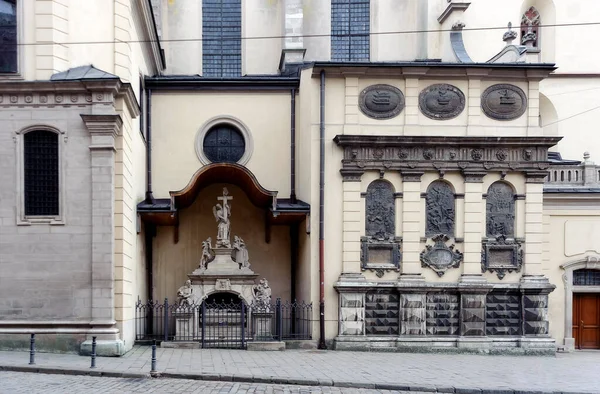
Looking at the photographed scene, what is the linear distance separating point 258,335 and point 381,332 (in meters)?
3.78

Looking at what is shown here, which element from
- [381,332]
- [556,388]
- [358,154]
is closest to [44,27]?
[358,154]

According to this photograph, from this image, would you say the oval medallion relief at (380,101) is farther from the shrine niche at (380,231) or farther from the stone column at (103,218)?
the stone column at (103,218)

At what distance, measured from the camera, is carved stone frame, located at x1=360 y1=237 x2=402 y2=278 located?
21.0 metres

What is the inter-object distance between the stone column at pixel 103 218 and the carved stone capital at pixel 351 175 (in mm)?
7085

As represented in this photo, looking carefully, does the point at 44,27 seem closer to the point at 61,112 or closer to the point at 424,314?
the point at 61,112

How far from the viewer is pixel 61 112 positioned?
17.8 meters

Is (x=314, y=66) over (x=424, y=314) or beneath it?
over

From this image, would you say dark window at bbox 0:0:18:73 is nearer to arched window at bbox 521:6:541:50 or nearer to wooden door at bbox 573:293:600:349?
wooden door at bbox 573:293:600:349

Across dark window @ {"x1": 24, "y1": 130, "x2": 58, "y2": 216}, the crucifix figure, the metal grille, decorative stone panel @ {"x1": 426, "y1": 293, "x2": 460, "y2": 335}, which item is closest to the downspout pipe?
the crucifix figure

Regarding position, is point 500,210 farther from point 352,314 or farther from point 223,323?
point 223,323

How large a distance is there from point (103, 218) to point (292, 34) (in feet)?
42.4

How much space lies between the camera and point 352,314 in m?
20.7

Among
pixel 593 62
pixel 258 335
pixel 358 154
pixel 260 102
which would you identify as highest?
pixel 593 62

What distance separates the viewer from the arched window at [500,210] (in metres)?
21.5
